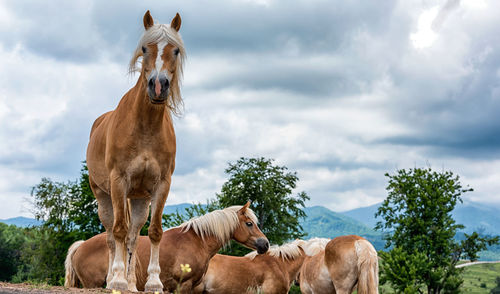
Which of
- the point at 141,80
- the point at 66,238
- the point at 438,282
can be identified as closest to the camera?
the point at 141,80

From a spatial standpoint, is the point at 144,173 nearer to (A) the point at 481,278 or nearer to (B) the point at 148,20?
(B) the point at 148,20

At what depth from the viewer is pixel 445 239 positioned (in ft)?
129

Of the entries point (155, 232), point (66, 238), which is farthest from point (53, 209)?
point (155, 232)

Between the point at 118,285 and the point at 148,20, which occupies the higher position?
the point at 148,20

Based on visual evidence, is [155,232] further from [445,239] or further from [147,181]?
[445,239]

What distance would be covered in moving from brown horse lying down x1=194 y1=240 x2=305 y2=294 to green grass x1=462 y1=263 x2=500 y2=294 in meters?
73.0

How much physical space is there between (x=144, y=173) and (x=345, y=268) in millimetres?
6696

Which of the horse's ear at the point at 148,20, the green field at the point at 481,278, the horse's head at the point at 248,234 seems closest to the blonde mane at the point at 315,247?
the horse's head at the point at 248,234

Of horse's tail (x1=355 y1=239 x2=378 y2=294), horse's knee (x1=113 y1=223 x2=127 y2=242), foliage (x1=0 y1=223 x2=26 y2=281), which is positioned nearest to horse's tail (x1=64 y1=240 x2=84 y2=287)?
horse's knee (x1=113 y1=223 x2=127 y2=242)

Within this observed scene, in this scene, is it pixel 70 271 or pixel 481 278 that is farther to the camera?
pixel 481 278

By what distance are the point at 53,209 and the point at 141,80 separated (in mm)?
42326

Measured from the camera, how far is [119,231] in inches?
262

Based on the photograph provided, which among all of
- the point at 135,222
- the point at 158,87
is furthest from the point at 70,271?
the point at 158,87

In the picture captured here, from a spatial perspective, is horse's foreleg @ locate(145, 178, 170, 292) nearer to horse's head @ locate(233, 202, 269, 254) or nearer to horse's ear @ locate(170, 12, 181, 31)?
horse's ear @ locate(170, 12, 181, 31)
